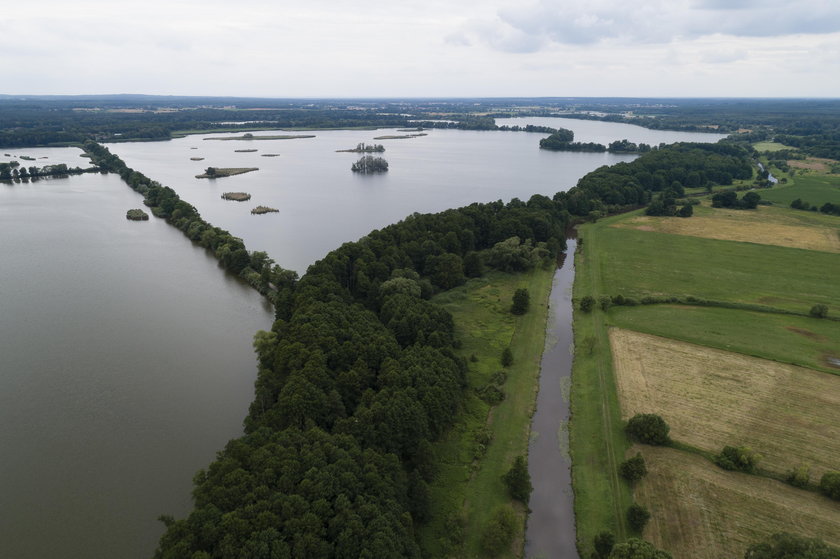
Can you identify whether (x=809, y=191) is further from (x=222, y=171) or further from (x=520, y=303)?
(x=222, y=171)

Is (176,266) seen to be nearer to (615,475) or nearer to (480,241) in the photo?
(480,241)

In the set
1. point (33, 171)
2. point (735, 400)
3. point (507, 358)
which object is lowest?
point (735, 400)

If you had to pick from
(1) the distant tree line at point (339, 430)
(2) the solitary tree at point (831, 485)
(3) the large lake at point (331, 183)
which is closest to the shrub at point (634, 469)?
(1) the distant tree line at point (339, 430)

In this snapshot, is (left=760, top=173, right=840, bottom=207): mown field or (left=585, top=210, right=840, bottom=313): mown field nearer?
(left=585, top=210, right=840, bottom=313): mown field

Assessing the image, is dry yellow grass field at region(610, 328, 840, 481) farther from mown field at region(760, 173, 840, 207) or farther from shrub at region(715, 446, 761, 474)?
mown field at region(760, 173, 840, 207)

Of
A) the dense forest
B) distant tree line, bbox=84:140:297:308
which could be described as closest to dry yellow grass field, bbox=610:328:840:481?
the dense forest

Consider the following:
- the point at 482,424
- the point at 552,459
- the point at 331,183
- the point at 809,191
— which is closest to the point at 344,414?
the point at 482,424
